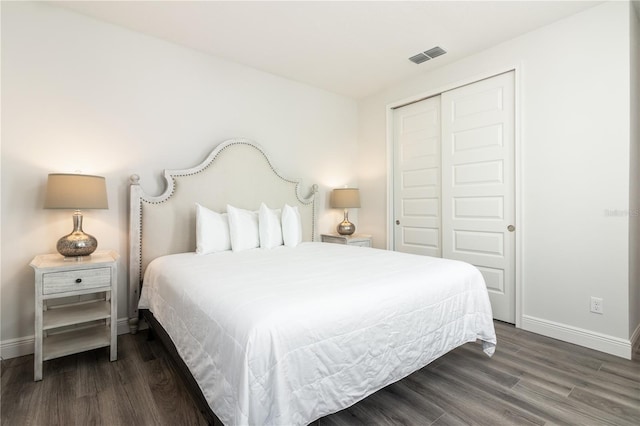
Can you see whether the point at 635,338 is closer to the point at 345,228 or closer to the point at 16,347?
the point at 345,228

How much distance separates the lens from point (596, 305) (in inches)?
94.3

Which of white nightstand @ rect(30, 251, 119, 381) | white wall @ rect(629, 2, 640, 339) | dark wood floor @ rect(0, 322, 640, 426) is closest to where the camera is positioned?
dark wood floor @ rect(0, 322, 640, 426)

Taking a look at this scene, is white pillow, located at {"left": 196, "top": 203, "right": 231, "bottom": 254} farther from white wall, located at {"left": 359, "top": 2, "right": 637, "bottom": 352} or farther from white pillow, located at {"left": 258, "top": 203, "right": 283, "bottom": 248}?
white wall, located at {"left": 359, "top": 2, "right": 637, "bottom": 352}

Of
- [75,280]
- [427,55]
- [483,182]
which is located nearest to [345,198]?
[483,182]

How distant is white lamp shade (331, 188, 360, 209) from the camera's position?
3924 mm

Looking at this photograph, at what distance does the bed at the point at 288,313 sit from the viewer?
1.16 m

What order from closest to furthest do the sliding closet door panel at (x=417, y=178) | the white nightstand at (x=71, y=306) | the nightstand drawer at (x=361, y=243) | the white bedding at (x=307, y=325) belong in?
1. the white bedding at (x=307, y=325)
2. the white nightstand at (x=71, y=306)
3. the sliding closet door panel at (x=417, y=178)
4. the nightstand drawer at (x=361, y=243)

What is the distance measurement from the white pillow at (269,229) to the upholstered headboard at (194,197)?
0.37 meters

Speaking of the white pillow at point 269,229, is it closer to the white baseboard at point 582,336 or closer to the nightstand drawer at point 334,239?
the nightstand drawer at point 334,239

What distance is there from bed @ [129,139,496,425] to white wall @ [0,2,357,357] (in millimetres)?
323

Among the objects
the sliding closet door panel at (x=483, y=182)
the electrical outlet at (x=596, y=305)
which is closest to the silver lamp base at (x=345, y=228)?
the sliding closet door panel at (x=483, y=182)

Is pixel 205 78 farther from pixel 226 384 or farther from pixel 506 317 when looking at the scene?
pixel 506 317

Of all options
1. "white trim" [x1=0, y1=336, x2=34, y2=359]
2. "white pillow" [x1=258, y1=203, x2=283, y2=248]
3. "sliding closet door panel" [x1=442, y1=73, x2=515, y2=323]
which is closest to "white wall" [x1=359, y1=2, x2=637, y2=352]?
"sliding closet door panel" [x1=442, y1=73, x2=515, y2=323]

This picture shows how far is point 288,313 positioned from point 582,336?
257 cm
